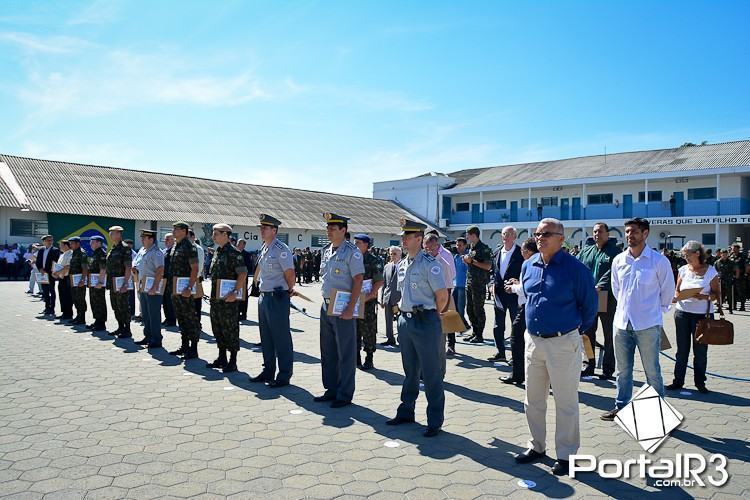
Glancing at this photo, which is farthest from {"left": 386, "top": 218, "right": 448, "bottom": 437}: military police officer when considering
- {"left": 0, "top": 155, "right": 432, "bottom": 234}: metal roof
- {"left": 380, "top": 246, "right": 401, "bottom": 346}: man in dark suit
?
{"left": 0, "top": 155, "right": 432, "bottom": 234}: metal roof

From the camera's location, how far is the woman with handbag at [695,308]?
21.1 ft

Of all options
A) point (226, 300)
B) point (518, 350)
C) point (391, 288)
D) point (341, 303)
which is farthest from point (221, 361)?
point (518, 350)

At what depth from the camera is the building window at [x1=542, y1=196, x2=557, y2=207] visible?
37719 millimetres

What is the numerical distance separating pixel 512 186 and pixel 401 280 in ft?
115

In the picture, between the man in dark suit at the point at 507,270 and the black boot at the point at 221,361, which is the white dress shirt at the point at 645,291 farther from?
the black boot at the point at 221,361

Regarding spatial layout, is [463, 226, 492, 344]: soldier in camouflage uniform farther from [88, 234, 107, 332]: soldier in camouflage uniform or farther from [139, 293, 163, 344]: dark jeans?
[88, 234, 107, 332]: soldier in camouflage uniform

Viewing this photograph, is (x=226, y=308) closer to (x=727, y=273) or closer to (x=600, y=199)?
(x=727, y=273)

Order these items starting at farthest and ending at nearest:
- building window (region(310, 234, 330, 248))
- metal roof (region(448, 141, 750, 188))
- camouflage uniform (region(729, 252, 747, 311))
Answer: building window (region(310, 234, 330, 248)), metal roof (region(448, 141, 750, 188)), camouflage uniform (region(729, 252, 747, 311))

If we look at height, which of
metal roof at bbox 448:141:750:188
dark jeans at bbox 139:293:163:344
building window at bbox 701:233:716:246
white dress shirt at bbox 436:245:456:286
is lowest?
dark jeans at bbox 139:293:163:344

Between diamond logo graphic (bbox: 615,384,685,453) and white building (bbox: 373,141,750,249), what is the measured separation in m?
26.6

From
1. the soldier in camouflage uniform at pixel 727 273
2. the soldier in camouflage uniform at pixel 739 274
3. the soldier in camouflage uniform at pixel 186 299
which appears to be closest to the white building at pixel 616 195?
the soldier in camouflage uniform at pixel 739 274

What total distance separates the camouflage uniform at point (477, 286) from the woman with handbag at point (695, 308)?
10.1ft

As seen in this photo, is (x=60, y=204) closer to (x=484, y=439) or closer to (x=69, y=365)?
(x=69, y=365)

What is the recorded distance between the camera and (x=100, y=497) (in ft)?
11.5
